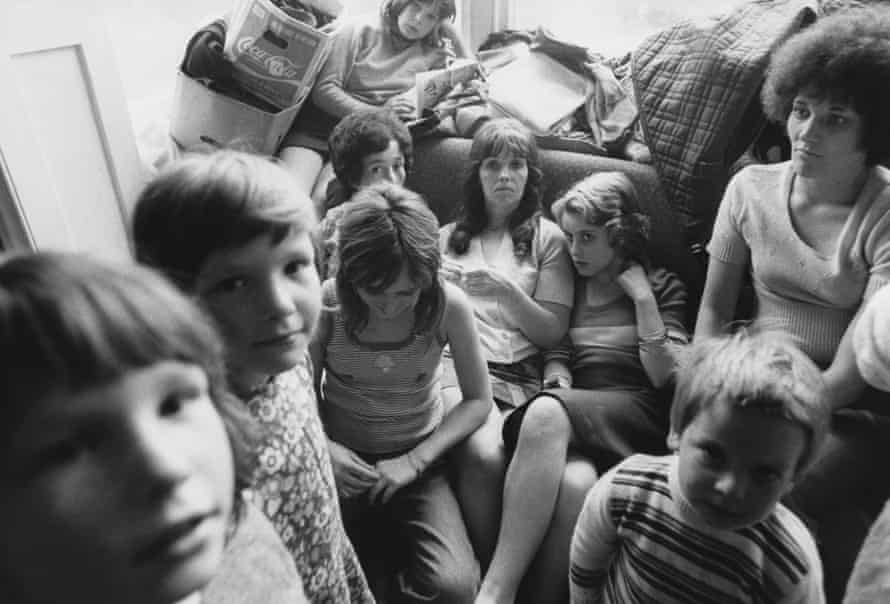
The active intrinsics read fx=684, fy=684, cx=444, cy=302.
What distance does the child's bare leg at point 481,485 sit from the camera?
4.11 feet

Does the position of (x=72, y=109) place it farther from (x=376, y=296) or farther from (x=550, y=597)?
(x=550, y=597)

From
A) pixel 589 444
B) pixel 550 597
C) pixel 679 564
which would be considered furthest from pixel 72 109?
pixel 679 564

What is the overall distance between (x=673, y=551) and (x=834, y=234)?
710mm

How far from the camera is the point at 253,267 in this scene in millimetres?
679

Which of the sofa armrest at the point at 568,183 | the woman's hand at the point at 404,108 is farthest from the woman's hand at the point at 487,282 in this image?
the woman's hand at the point at 404,108

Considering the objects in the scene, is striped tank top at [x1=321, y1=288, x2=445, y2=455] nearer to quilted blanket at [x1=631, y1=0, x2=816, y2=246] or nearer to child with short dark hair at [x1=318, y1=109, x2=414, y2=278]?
child with short dark hair at [x1=318, y1=109, x2=414, y2=278]

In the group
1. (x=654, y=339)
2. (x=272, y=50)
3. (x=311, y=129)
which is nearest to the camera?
(x=654, y=339)

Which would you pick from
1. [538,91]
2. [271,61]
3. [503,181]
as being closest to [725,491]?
[503,181]

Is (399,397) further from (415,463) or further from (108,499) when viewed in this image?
(108,499)

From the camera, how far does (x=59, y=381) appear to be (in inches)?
14.2

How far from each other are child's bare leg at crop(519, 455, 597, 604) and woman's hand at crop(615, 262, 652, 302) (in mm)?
402

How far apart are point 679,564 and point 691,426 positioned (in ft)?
0.55

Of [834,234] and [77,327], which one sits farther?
[834,234]

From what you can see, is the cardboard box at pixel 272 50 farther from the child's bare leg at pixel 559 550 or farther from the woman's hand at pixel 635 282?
the child's bare leg at pixel 559 550
